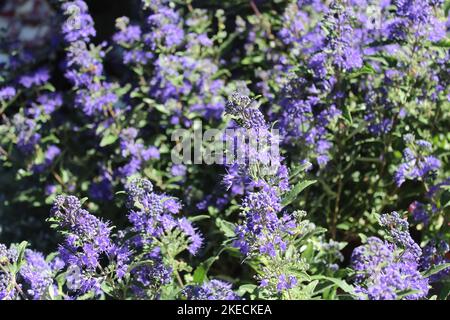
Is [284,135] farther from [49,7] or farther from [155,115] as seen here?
[49,7]

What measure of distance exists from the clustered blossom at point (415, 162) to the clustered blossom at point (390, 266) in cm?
89

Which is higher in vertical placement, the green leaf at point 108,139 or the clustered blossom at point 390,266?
the green leaf at point 108,139

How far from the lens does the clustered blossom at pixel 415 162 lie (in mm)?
4086

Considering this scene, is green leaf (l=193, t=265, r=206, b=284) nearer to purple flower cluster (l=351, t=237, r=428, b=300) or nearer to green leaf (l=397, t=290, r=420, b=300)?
purple flower cluster (l=351, t=237, r=428, b=300)

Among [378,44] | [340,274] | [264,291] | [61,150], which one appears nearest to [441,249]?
[340,274]

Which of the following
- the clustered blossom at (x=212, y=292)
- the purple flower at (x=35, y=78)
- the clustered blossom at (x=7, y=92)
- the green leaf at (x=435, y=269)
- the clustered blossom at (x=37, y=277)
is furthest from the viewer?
the purple flower at (x=35, y=78)

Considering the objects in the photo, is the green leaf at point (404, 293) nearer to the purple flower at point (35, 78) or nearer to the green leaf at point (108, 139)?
the green leaf at point (108, 139)

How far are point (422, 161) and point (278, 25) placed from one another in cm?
163

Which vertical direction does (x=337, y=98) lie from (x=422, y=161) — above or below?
above

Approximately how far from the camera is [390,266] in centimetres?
293

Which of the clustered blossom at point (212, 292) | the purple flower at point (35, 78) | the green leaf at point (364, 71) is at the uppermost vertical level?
the green leaf at point (364, 71)

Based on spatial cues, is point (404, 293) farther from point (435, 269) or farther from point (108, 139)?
point (108, 139)

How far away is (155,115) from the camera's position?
5.01m

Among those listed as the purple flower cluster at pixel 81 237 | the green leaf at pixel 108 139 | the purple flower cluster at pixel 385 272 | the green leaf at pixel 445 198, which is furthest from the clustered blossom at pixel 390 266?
the green leaf at pixel 108 139
